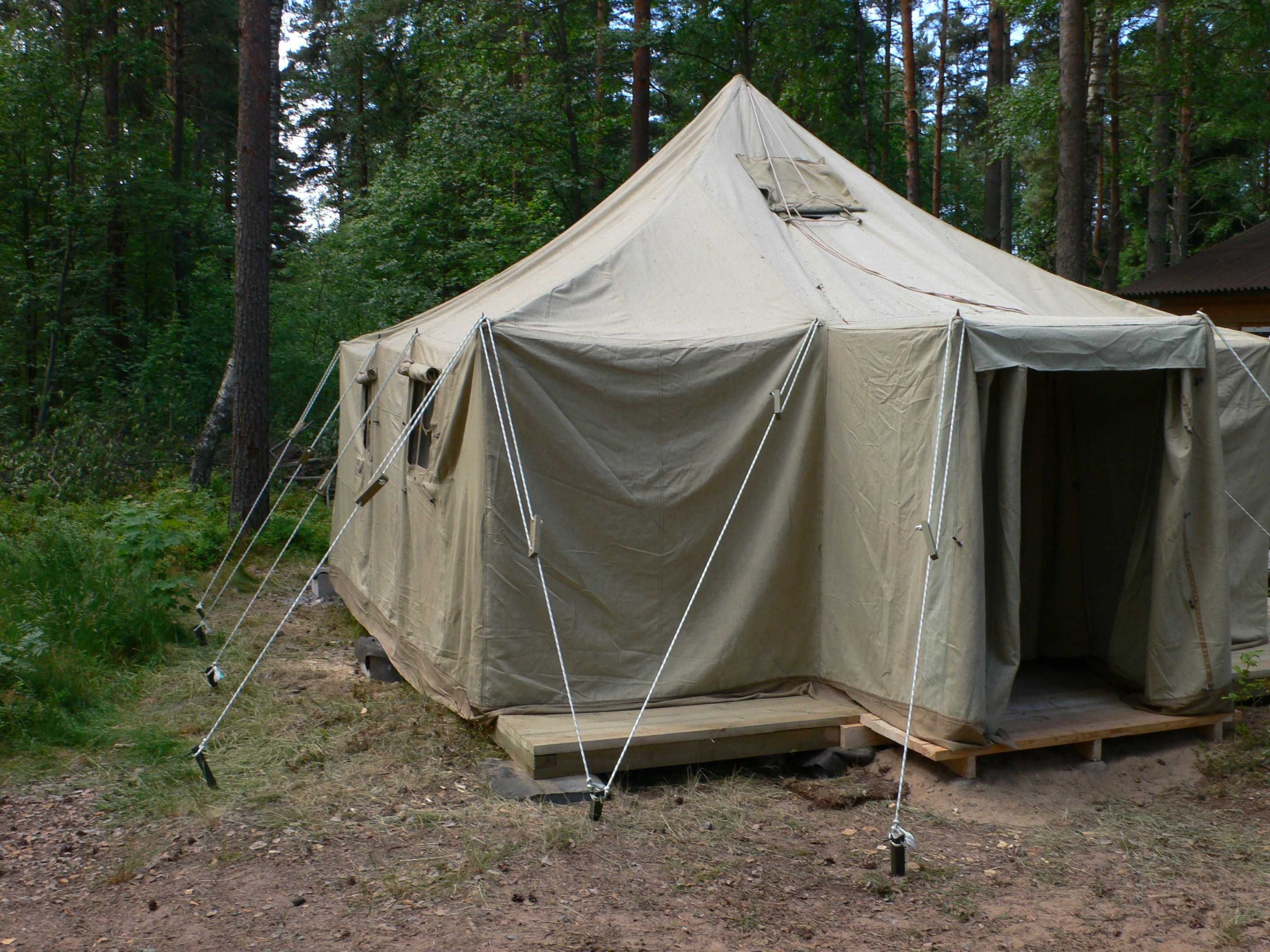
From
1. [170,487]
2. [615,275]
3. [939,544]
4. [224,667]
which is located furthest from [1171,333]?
[170,487]

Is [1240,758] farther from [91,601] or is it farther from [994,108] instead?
[994,108]

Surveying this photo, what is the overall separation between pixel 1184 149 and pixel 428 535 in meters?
16.2

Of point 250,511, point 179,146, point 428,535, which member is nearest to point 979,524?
point 428,535

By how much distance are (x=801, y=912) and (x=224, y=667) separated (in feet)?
13.3

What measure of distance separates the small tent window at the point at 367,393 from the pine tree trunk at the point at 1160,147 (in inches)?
506

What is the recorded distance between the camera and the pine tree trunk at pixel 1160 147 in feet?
48.7

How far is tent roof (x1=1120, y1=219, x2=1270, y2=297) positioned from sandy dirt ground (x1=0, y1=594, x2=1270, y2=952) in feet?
31.4

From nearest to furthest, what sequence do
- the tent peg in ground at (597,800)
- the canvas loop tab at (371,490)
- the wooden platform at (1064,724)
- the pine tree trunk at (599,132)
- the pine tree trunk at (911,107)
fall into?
the tent peg in ground at (597,800), the wooden platform at (1064,724), the canvas loop tab at (371,490), the pine tree trunk at (911,107), the pine tree trunk at (599,132)

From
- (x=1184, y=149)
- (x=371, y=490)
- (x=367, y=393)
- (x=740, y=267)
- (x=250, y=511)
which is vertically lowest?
(x=250, y=511)

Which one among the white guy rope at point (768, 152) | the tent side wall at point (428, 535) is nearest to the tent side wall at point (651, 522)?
the tent side wall at point (428, 535)

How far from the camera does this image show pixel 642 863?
375 cm

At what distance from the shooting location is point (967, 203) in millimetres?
29781

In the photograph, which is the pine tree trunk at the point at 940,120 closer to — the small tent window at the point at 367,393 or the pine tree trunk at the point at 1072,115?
the pine tree trunk at the point at 1072,115

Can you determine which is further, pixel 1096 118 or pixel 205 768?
pixel 1096 118
